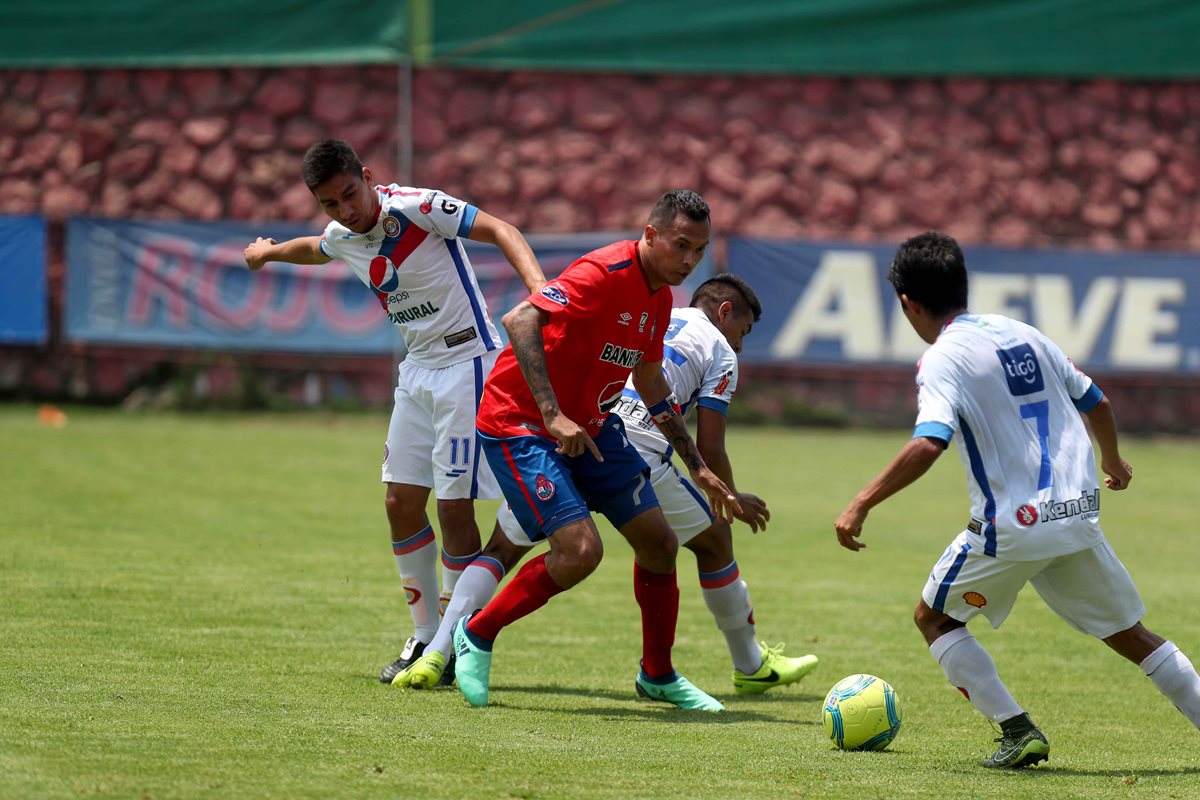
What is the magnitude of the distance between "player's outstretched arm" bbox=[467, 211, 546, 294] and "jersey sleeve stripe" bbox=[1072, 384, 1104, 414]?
212cm

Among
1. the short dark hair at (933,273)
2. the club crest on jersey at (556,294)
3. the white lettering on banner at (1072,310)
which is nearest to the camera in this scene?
the short dark hair at (933,273)

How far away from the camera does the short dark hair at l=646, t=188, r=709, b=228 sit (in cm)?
621

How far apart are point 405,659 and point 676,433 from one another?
1653 mm

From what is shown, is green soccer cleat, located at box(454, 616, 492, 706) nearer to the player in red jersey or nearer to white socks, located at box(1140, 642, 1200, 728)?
the player in red jersey

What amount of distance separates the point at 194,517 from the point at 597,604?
12.2ft

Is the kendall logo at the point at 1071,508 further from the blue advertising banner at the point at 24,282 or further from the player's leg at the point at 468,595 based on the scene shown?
the blue advertising banner at the point at 24,282

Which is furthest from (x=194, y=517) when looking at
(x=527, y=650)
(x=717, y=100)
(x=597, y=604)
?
(x=717, y=100)

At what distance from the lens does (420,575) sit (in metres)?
7.38

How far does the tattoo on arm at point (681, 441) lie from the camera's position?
6594 mm

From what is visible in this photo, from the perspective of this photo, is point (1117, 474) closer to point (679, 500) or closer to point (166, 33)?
point (679, 500)

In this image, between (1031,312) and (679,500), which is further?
(1031,312)

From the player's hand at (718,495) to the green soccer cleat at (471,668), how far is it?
110 centimetres

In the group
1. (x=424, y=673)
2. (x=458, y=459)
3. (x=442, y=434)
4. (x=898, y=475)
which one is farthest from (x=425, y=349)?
(x=898, y=475)

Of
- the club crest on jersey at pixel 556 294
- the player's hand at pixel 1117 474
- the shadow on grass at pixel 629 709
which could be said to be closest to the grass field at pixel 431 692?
the shadow on grass at pixel 629 709
